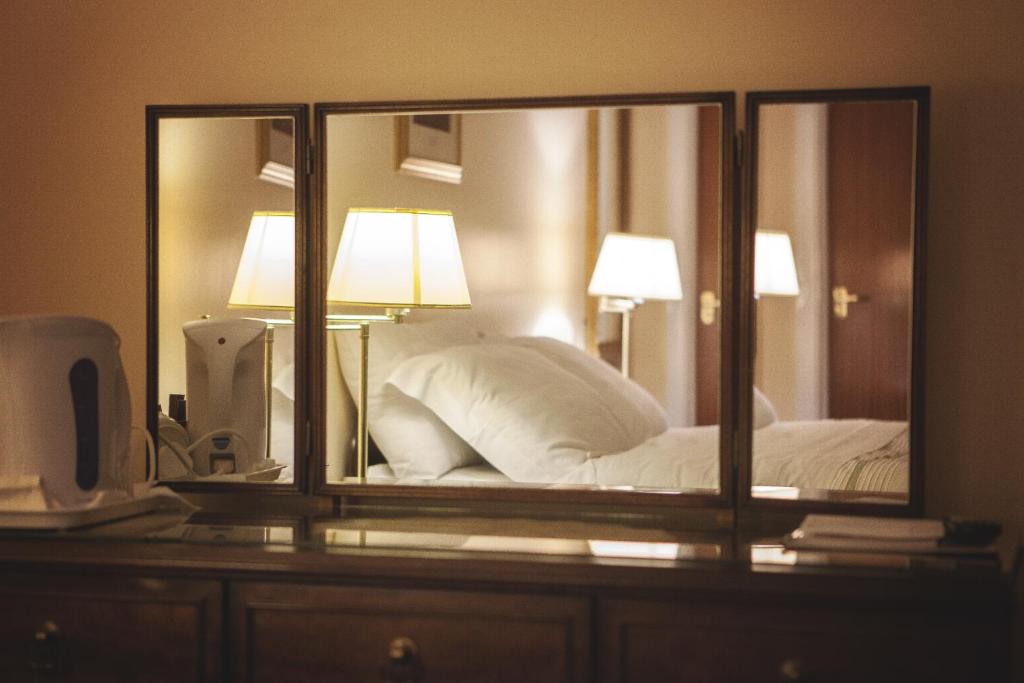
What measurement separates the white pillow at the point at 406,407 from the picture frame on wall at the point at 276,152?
12.1 inches

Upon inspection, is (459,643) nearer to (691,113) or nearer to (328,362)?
(328,362)

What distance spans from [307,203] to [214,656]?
0.81 metres

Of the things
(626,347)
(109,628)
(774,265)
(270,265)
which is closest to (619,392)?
(626,347)

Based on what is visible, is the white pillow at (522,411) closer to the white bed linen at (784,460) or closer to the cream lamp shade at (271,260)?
the white bed linen at (784,460)

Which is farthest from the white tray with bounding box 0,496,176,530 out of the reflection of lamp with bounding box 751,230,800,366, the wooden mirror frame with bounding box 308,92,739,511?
the reflection of lamp with bounding box 751,230,800,366

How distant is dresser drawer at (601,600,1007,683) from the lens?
151cm

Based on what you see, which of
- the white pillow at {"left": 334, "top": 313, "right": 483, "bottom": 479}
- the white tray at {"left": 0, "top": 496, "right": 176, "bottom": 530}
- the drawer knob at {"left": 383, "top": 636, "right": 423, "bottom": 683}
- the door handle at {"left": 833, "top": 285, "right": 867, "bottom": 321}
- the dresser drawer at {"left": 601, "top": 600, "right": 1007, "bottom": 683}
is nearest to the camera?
the dresser drawer at {"left": 601, "top": 600, "right": 1007, "bottom": 683}

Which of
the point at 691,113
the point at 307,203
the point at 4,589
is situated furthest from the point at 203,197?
the point at 691,113

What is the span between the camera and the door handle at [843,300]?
1892mm

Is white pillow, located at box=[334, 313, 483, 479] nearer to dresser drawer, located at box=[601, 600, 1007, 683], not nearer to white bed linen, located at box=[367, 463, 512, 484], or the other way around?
white bed linen, located at box=[367, 463, 512, 484]

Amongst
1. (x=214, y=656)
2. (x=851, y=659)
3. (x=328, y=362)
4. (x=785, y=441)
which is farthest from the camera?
(x=328, y=362)

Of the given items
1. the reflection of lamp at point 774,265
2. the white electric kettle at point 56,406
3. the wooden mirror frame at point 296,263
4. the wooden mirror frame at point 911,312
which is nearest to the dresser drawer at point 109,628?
the white electric kettle at point 56,406

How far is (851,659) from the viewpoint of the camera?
153 cm

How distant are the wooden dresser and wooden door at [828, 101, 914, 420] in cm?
33
